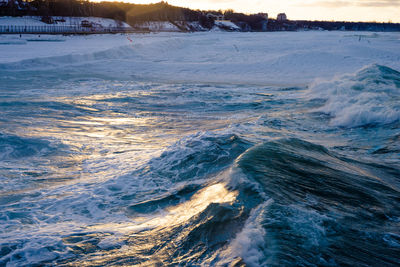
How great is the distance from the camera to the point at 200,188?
4484mm

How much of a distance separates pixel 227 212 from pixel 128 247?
3.19 feet

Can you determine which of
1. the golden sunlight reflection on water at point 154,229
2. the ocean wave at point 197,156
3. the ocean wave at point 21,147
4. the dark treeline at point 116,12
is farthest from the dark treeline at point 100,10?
the golden sunlight reflection on water at point 154,229

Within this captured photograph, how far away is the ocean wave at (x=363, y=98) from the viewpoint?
27.7 ft

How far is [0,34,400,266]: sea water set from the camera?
117 inches

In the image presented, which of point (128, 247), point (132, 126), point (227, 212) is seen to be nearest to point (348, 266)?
point (227, 212)

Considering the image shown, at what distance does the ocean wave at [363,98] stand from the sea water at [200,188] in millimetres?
72

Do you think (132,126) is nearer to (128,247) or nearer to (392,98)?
(128,247)

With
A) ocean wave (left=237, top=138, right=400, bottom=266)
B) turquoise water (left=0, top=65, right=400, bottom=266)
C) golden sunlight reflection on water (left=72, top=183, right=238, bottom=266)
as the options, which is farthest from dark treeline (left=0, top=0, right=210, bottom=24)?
golden sunlight reflection on water (left=72, top=183, right=238, bottom=266)

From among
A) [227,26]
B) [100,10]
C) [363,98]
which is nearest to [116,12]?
[100,10]

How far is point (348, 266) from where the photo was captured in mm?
2701

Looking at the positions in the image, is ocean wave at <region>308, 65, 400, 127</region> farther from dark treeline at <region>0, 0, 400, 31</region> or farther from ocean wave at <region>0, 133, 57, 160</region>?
dark treeline at <region>0, 0, 400, 31</region>

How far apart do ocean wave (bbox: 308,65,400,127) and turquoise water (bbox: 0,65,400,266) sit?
0.21 ft

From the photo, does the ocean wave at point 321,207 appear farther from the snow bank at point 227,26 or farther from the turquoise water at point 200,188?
the snow bank at point 227,26

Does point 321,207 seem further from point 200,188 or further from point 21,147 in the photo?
point 21,147
